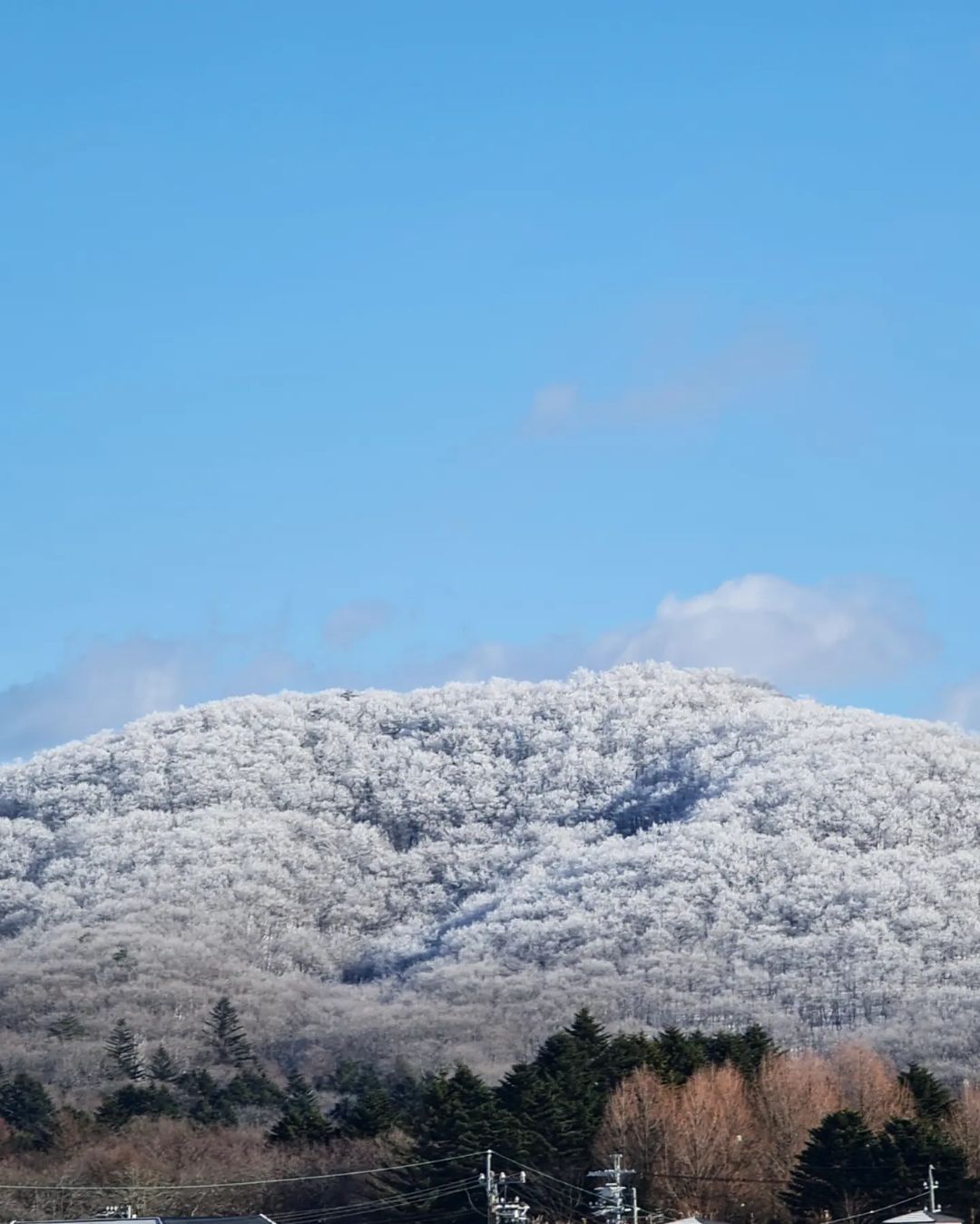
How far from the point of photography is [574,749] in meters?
153

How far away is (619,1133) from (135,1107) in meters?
22.0

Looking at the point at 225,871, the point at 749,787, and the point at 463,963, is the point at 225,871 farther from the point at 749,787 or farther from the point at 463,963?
the point at 749,787

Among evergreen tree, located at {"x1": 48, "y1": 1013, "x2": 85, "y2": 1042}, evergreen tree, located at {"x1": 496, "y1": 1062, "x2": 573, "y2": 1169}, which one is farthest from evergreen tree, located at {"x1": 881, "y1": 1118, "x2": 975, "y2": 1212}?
evergreen tree, located at {"x1": 48, "y1": 1013, "x2": 85, "y2": 1042}

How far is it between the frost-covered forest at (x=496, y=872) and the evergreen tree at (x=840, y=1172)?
1356 inches

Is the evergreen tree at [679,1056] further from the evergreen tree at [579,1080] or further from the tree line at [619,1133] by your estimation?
the evergreen tree at [579,1080]

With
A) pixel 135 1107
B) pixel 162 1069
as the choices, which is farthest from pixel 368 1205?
pixel 162 1069

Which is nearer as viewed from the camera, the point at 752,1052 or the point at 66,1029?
the point at 752,1052

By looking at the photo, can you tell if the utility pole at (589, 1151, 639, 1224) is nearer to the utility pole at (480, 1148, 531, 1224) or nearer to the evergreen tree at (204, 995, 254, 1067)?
the utility pole at (480, 1148, 531, 1224)

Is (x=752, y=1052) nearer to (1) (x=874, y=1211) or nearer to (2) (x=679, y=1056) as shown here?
(2) (x=679, y=1056)

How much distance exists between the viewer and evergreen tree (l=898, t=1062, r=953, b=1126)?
62750 millimetres

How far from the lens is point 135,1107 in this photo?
7325cm

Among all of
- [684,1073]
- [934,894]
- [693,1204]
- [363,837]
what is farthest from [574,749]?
[693,1204]

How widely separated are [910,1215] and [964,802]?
85.9 metres

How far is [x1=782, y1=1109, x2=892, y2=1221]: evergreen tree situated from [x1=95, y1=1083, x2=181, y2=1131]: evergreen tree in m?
27.0
